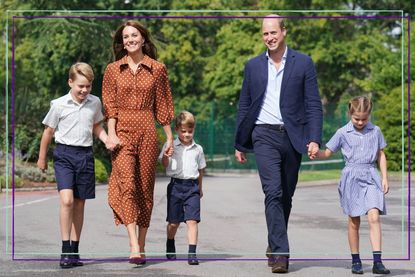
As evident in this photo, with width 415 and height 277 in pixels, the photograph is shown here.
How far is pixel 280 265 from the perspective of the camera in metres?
8.30

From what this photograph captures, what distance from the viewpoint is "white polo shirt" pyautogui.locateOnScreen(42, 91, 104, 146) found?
341 inches

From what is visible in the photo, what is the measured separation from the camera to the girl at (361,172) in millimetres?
8531

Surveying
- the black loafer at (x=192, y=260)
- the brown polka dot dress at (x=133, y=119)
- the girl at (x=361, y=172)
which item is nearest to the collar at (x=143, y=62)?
the brown polka dot dress at (x=133, y=119)

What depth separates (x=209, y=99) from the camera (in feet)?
155

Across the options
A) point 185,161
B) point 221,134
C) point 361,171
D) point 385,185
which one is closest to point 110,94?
point 185,161

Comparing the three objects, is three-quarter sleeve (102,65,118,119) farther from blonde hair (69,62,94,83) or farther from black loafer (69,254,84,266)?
black loafer (69,254,84,266)

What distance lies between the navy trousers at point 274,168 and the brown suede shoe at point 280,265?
5cm

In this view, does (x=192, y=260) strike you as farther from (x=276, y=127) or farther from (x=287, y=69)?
(x=287, y=69)

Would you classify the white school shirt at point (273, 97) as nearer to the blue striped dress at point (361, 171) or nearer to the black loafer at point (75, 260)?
the blue striped dress at point (361, 171)

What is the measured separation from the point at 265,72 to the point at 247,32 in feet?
120

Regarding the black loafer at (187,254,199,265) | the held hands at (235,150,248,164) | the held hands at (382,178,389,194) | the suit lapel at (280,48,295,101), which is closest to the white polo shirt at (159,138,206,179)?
the held hands at (235,150,248,164)

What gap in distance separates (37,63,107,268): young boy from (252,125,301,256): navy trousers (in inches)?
50.2

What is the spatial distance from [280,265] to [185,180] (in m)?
1.34

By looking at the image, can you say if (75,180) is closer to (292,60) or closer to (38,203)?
(292,60)
